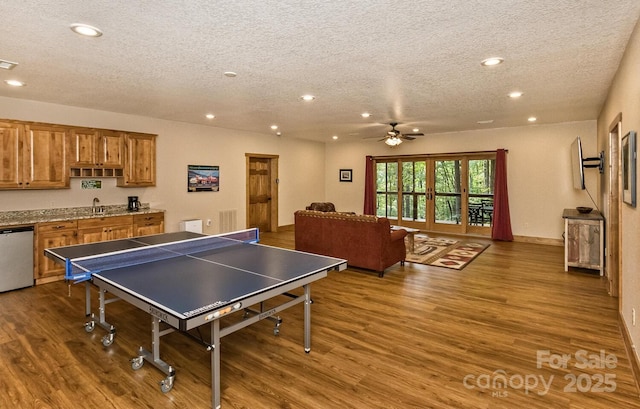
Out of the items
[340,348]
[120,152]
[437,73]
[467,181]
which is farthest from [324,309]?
[467,181]

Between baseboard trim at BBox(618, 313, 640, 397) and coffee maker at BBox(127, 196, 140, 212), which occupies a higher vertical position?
coffee maker at BBox(127, 196, 140, 212)

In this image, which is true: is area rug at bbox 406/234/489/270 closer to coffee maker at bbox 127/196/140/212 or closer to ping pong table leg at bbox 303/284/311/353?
ping pong table leg at bbox 303/284/311/353

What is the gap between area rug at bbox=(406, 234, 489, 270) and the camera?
5844mm

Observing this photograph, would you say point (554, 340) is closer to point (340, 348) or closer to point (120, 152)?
point (340, 348)

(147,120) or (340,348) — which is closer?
(340,348)

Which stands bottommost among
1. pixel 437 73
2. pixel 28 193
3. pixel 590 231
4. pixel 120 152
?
pixel 590 231

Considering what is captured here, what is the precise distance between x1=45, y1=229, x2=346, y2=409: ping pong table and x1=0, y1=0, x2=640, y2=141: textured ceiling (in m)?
1.79

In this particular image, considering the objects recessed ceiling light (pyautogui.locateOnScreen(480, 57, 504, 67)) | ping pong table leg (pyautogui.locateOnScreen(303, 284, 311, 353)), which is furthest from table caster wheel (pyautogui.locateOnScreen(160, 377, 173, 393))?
recessed ceiling light (pyautogui.locateOnScreen(480, 57, 504, 67))

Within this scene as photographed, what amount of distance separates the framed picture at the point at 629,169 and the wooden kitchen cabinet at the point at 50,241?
6.42 metres

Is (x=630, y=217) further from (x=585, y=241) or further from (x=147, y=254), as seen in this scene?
(x=147, y=254)

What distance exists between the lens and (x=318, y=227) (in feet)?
18.5

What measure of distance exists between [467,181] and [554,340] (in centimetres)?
588

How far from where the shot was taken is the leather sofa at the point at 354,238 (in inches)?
198

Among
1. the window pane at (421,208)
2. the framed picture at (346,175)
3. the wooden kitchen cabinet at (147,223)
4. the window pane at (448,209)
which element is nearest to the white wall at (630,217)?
the window pane at (448,209)
